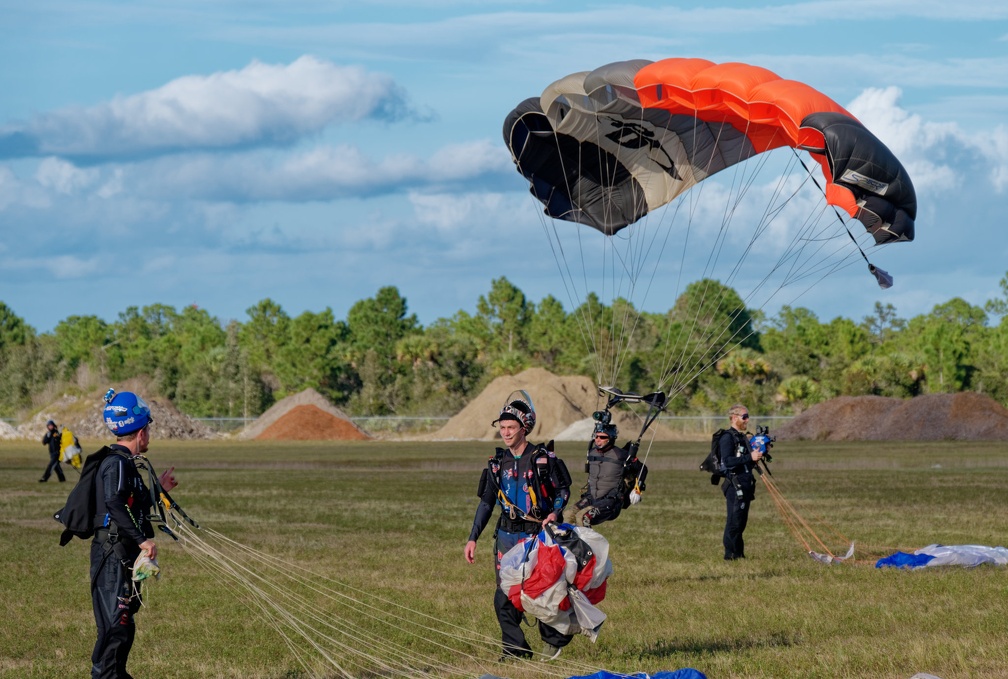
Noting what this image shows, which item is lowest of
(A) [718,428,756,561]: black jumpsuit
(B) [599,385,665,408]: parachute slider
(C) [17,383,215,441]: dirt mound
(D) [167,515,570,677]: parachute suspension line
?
(D) [167,515,570,677]: parachute suspension line

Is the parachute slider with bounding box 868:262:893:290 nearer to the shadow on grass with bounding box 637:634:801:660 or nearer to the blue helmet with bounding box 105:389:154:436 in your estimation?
the shadow on grass with bounding box 637:634:801:660

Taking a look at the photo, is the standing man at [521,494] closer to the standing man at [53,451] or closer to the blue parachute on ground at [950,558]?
the blue parachute on ground at [950,558]

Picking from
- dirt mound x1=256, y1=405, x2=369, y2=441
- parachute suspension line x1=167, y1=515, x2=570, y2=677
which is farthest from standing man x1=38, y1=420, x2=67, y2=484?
dirt mound x1=256, y1=405, x2=369, y2=441

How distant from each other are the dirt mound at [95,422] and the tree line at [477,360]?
43.4 feet

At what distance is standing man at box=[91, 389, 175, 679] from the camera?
8.22 metres

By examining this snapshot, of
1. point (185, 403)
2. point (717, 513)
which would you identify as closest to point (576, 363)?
point (185, 403)

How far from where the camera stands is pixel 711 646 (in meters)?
10.9

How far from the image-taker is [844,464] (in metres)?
44.2

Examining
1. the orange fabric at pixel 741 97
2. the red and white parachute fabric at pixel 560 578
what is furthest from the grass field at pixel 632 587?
the orange fabric at pixel 741 97

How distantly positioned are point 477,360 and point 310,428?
32.2 metres

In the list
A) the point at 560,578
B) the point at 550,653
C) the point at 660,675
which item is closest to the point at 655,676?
the point at 660,675

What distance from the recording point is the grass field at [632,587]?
10406 mm

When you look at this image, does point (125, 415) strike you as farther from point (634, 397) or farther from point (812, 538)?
point (812, 538)

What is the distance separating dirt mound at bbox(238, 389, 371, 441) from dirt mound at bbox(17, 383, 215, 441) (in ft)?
12.9
